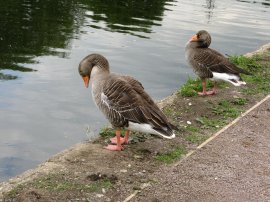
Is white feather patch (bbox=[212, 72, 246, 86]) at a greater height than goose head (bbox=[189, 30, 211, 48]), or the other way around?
goose head (bbox=[189, 30, 211, 48])

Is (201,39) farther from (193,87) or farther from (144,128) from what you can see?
(144,128)

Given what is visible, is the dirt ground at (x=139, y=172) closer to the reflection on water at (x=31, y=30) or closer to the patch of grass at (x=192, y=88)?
the patch of grass at (x=192, y=88)

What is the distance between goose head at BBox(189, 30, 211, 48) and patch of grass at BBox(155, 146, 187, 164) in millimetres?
3907

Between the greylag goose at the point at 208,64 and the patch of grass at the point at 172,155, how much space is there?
3110mm

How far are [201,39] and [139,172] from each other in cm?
501

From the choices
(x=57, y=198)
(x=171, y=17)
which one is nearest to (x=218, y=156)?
(x=57, y=198)

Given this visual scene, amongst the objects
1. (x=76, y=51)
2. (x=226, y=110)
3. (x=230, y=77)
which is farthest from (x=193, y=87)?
(x=76, y=51)

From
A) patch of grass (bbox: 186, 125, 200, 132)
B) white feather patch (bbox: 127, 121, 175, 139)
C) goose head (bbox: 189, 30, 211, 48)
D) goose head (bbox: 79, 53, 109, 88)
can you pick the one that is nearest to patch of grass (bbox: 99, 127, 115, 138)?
white feather patch (bbox: 127, 121, 175, 139)

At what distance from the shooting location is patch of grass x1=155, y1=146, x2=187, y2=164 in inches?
289

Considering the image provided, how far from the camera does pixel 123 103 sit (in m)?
7.32

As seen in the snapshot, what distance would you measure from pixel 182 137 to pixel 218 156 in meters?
0.97

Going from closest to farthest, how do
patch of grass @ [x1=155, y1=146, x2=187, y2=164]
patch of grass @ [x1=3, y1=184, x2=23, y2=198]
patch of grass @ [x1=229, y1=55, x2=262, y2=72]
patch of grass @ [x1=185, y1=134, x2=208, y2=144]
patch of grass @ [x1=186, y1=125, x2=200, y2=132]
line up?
patch of grass @ [x1=3, y1=184, x2=23, y2=198]
patch of grass @ [x1=155, y1=146, x2=187, y2=164]
patch of grass @ [x1=185, y1=134, x2=208, y2=144]
patch of grass @ [x1=186, y1=125, x2=200, y2=132]
patch of grass @ [x1=229, y1=55, x2=262, y2=72]

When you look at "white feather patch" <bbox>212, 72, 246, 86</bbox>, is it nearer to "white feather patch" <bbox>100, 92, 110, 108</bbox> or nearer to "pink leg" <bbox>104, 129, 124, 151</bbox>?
"pink leg" <bbox>104, 129, 124, 151</bbox>

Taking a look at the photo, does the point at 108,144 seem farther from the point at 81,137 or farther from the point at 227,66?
the point at 227,66
